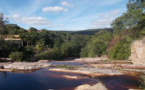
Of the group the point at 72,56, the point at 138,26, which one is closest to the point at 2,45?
the point at 138,26

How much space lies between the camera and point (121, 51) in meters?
22.2

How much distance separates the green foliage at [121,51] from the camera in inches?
844

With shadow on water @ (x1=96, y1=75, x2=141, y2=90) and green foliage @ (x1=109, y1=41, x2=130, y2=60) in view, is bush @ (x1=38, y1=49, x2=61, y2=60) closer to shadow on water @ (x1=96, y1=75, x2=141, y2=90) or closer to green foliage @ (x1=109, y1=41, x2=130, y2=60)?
green foliage @ (x1=109, y1=41, x2=130, y2=60)

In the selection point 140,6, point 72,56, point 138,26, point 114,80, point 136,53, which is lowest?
point 72,56

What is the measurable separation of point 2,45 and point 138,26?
64.7 feet

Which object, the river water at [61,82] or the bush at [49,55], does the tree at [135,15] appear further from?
the bush at [49,55]

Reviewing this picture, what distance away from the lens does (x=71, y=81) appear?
8734 millimetres

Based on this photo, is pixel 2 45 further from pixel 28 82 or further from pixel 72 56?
pixel 72 56

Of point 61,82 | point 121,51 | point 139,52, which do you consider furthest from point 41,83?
point 121,51

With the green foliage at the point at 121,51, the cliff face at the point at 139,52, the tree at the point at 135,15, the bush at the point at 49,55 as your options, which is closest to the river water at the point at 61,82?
the cliff face at the point at 139,52

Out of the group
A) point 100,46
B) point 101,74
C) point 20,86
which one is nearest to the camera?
point 20,86

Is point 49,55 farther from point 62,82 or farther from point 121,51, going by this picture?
point 62,82

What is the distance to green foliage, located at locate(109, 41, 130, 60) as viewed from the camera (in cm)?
2143

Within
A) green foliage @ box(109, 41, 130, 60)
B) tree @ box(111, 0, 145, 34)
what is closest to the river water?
tree @ box(111, 0, 145, 34)
